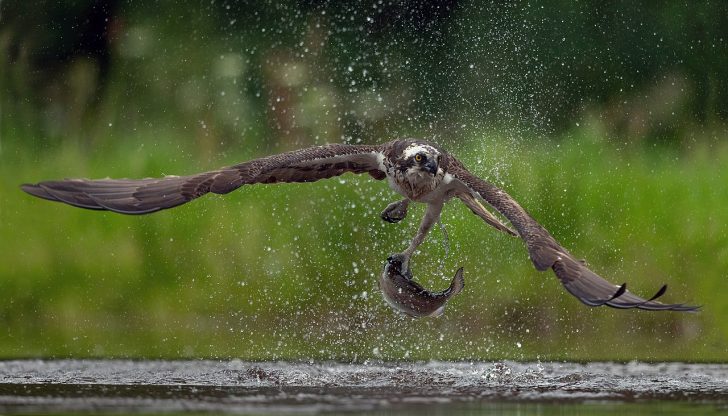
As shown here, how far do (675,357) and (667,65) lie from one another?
5.09 metres

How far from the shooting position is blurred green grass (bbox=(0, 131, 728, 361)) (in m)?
17.8

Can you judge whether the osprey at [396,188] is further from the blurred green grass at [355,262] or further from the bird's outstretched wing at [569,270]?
the blurred green grass at [355,262]

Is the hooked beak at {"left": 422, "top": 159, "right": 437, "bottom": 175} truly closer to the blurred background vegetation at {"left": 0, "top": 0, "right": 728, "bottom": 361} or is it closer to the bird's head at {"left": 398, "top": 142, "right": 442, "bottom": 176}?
the bird's head at {"left": 398, "top": 142, "right": 442, "bottom": 176}

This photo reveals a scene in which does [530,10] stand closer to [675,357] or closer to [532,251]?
[675,357]

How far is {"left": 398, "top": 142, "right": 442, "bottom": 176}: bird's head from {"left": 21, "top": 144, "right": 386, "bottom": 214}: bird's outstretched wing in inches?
15.0

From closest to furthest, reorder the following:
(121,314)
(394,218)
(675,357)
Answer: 1. (394,218)
2. (675,357)
3. (121,314)

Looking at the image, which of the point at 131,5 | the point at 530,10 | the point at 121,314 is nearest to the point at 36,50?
the point at 131,5

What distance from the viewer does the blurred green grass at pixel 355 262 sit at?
17.8 m

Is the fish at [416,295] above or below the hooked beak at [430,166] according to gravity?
below

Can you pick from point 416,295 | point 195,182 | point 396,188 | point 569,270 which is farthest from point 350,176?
point 569,270

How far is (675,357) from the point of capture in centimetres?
1664

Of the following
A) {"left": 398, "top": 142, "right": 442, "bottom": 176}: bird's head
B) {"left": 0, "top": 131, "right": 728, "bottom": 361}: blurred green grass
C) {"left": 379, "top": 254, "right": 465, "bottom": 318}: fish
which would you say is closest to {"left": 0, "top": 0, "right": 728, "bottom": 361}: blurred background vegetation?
{"left": 0, "top": 131, "right": 728, "bottom": 361}: blurred green grass

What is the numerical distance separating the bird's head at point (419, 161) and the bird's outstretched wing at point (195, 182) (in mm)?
381

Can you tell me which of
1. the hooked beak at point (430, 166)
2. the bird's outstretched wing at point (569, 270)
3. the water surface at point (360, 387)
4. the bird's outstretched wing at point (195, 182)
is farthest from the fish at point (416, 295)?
the bird's outstretched wing at point (195, 182)
